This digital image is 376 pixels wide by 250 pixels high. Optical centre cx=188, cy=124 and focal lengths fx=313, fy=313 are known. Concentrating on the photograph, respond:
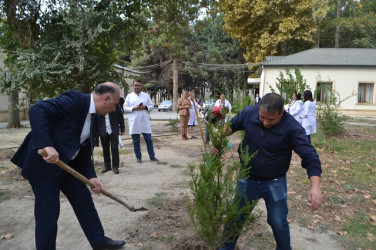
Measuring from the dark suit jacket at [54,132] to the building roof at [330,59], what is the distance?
23.1 m

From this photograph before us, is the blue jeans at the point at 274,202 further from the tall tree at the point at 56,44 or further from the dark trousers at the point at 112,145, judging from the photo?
the tall tree at the point at 56,44

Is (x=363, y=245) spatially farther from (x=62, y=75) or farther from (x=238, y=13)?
(x=238, y=13)

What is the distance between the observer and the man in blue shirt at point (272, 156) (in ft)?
8.62

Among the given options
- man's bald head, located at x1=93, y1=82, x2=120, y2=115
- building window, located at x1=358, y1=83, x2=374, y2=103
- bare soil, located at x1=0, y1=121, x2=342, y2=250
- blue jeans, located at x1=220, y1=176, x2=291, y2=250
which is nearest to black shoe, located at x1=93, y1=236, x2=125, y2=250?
bare soil, located at x1=0, y1=121, x2=342, y2=250

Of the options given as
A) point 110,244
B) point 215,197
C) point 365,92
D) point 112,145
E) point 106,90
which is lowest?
point 110,244

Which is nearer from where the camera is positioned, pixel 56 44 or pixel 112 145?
pixel 112 145

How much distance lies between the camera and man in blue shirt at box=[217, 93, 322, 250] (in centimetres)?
263

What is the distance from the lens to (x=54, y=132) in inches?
108

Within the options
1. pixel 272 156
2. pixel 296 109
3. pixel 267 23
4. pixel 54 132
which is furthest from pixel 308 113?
pixel 267 23

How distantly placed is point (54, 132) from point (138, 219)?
1939 millimetres

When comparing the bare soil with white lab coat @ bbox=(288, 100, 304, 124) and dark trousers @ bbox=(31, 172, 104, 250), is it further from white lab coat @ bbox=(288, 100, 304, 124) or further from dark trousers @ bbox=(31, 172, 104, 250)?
white lab coat @ bbox=(288, 100, 304, 124)

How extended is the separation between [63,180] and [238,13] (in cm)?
2787

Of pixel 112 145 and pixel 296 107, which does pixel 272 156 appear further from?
pixel 296 107

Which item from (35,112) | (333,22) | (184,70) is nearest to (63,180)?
(35,112)
